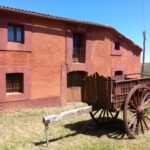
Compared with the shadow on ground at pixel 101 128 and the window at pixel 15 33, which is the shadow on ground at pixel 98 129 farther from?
the window at pixel 15 33

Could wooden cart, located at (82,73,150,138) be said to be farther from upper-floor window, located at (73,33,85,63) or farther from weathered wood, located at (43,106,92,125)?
upper-floor window, located at (73,33,85,63)

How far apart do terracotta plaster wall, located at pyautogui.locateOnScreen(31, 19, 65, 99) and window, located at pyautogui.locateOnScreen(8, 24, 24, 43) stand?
2.09 feet

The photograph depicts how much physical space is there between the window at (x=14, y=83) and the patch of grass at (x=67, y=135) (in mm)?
1896

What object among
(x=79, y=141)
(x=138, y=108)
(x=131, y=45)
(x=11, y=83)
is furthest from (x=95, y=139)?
(x=131, y=45)

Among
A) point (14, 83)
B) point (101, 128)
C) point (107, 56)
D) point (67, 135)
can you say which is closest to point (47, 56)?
point (14, 83)

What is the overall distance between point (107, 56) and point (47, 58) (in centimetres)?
563

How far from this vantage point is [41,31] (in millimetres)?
16000

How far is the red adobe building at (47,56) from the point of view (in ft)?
48.3

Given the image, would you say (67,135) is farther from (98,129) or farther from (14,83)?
(14,83)

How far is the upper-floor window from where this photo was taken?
1864 centimetres

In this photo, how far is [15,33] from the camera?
1516 cm

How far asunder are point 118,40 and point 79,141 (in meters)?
13.4

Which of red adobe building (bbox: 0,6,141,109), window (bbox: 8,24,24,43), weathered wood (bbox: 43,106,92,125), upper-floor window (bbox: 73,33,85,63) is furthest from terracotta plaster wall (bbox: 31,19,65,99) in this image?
weathered wood (bbox: 43,106,92,125)

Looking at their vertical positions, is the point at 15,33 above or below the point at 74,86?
above
